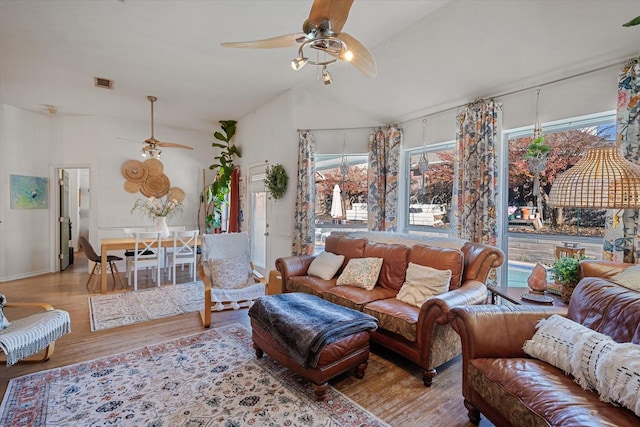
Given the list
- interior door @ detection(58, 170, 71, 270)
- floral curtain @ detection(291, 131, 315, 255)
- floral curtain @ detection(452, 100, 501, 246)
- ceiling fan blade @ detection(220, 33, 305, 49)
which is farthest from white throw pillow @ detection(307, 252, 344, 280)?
interior door @ detection(58, 170, 71, 270)

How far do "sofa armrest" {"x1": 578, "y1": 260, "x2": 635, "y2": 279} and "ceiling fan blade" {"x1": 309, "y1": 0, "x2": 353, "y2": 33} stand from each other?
2443mm

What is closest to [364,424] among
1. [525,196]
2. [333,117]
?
[525,196]

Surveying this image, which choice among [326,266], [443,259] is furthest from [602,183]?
[326,266]

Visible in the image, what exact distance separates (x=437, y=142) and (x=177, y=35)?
10.9ft

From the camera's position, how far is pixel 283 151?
16.8ft

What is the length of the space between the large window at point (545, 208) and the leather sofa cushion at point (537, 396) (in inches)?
59.3

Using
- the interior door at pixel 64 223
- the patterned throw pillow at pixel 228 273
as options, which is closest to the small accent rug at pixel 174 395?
the patterned throw pillow at pixel 228 273

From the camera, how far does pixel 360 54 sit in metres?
2.20

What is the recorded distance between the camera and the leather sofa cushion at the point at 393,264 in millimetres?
3227

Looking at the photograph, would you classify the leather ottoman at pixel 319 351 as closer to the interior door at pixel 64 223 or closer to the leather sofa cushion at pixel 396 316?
the leather sofa cushion at pixel 396 316

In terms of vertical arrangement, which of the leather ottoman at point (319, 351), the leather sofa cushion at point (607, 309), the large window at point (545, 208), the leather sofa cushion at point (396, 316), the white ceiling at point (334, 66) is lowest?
the leather ottoman at point (319, 351)

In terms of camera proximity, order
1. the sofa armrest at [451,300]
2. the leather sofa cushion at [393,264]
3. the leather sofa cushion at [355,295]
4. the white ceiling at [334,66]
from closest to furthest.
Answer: the sofa armrest at [451,300] < the white ceiling at [334,66] < the leather sofa cushion at [355,295] < the leather sofa cushion at [393,264]

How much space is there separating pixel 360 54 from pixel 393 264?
2.12 metres

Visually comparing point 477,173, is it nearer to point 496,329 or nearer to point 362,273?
point 362,273
